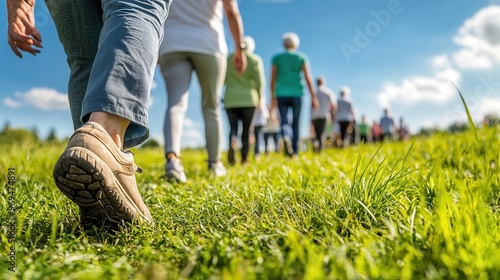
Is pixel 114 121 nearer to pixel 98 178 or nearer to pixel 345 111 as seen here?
pixel 98 178

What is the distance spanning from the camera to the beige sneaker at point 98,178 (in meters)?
1.37

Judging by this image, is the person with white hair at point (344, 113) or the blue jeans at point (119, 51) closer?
the blue jeans at point (119, 51)

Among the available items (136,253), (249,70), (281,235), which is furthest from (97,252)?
(249,70)

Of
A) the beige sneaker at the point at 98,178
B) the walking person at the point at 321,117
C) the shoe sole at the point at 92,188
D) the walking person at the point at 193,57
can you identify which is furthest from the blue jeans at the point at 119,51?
the walking person at the point at 321,117

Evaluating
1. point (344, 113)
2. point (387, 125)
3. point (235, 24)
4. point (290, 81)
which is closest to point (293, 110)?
point (290, 81)

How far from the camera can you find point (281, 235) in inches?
51.6

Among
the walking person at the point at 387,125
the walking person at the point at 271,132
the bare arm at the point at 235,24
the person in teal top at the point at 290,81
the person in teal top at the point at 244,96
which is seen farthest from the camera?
the walking person at the point at 387,125

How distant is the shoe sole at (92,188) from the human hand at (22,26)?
0.87 m

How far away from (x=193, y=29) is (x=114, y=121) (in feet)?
8.44

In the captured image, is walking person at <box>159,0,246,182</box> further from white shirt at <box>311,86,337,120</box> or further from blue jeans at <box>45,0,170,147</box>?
white shirt at <box>311,86,337,120</box>

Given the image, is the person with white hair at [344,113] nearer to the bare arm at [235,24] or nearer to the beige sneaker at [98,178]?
the bare arm at [235,24]

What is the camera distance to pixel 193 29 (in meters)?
3.96

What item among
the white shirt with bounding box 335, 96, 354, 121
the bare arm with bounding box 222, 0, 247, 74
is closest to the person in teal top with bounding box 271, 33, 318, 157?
the bare arm with bounding box 222, 0, 247, 74

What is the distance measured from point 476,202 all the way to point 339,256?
50 centimetres
